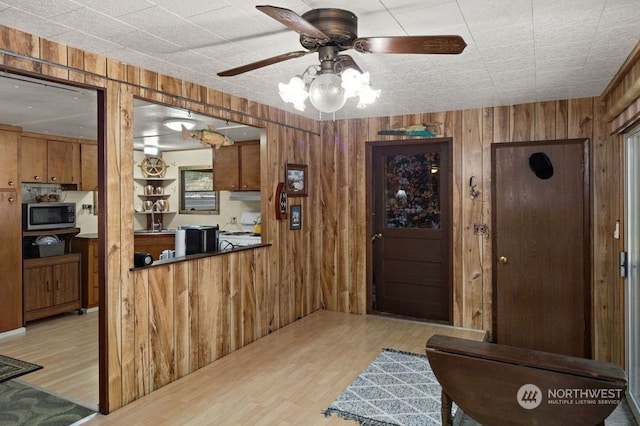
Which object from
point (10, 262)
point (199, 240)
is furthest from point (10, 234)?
point (199, 240)

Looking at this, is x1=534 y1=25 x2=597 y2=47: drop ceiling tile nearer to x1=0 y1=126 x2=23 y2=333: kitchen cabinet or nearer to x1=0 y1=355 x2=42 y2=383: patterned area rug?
x1=0 y1=355 x2=42 y2=383: patterned area rug

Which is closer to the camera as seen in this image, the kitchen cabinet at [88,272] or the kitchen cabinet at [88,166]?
the kitchen cabinet at [88,272]

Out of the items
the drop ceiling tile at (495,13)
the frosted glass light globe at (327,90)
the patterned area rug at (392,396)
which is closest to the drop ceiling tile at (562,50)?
the drop ceiling tile at (495,13)

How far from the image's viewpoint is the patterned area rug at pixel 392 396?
2.68m

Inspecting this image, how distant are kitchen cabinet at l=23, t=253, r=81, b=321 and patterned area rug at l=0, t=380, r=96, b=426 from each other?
6.05 ft

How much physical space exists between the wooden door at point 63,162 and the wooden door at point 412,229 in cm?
395

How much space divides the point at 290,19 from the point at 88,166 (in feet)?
17.1

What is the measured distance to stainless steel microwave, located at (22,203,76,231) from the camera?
4922 mm

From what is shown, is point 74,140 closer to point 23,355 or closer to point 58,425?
point 23,355

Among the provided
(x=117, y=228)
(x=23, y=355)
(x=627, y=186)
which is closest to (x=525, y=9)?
(x=627, y=186)

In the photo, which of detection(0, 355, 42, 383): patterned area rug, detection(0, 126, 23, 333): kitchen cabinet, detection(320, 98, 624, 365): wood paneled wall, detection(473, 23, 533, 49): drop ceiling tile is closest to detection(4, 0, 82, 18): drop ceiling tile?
detection(473, 23, 533, 49): drop ceiling tile

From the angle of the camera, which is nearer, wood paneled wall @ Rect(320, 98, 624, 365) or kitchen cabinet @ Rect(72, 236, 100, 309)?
wood paneled wall @ Rect(320, 98, 624, 365)

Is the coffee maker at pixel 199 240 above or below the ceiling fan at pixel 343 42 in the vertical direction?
below

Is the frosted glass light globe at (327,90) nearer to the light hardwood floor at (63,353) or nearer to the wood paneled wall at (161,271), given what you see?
the wood paneled wall at (161,271)
